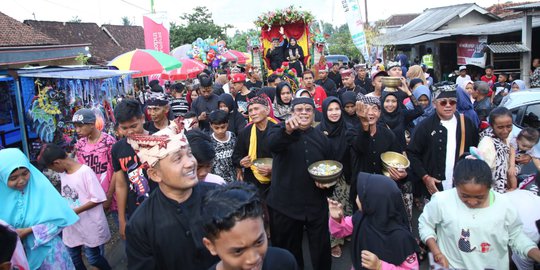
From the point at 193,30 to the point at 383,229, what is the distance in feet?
126

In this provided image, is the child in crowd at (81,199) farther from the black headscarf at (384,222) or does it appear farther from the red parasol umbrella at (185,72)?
the red parasol umbrella at (185,72)

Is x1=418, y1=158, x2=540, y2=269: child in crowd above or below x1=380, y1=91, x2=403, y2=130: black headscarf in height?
below

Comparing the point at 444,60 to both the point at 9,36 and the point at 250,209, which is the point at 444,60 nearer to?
the point at 9,36

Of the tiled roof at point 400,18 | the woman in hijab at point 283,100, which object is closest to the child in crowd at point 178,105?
the woman in hijab at point 283,100

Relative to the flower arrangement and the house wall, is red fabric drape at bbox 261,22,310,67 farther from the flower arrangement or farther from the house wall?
the house wall

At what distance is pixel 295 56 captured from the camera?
1248 centimetres

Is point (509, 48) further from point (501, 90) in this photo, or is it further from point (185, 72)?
point (185, 72)

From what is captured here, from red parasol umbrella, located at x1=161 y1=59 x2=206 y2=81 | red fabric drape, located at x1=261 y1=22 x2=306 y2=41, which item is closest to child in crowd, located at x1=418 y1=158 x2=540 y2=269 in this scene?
red fabric drape, located at x1=261 y1=22 x2=306 y2=41

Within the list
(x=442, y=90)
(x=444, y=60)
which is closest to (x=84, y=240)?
(x=442, y=90)

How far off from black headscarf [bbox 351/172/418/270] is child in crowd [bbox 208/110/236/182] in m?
2.14

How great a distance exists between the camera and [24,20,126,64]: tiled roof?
24111mm

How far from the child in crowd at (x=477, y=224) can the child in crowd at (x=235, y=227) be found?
63.4 inches

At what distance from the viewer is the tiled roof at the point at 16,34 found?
14.9 meters

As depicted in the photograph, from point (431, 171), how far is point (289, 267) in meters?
2.94
